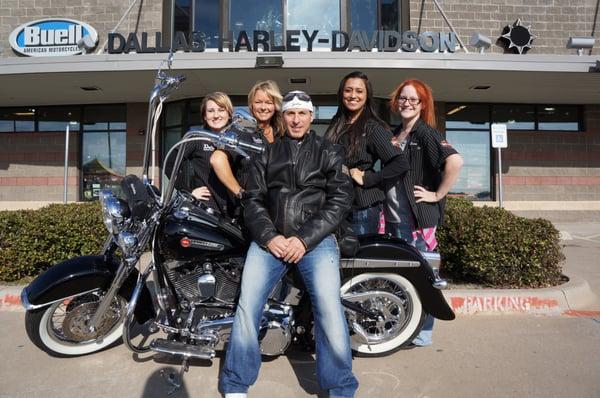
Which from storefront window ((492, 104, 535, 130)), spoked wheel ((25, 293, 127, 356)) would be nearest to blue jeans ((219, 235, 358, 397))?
spoked wheel ((25, 293, 127, 356))

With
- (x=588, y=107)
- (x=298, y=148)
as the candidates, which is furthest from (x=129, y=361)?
(x=588, y=107)

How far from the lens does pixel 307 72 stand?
9.09 metres

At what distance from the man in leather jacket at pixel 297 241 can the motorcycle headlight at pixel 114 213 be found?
0.77m

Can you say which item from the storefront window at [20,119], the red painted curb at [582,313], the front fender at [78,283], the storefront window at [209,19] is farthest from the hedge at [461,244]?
the storefront window at [20,119]

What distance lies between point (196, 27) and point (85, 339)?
9.65 m

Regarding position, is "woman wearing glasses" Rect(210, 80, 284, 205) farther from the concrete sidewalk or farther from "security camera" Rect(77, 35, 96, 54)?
"security camera" Rect(77, 35, 96, 54)

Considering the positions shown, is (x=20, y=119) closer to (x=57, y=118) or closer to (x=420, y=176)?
(x=57, y=118)

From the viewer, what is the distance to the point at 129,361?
3135 mm

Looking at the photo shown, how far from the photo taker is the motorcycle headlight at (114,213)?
8.80ft

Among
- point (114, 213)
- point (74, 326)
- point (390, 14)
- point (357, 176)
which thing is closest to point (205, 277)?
point (114, 213)

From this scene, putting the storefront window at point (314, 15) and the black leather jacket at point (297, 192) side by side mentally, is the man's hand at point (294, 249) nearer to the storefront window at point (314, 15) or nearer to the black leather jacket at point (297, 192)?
the black leather jacket at point (297, 192)

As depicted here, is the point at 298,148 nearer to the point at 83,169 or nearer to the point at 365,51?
the point at 365,51

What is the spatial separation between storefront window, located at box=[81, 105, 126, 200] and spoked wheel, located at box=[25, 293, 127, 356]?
965 cm

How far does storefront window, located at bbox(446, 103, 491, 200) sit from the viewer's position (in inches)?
477
